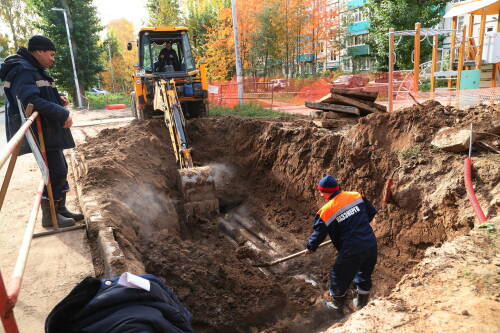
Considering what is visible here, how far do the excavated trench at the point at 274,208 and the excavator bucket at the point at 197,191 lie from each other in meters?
0.20

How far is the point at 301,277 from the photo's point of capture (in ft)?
17.8

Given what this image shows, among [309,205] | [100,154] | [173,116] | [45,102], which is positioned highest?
[45,102]

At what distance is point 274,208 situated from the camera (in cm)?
754

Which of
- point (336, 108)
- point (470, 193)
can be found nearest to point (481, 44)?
point (336, 108)

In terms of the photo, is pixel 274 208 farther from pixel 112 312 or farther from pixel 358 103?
pixel 112 312

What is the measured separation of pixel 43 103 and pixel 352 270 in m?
4.14

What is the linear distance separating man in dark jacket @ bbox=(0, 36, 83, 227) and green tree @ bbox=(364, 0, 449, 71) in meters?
19.2

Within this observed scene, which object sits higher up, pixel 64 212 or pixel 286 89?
pixel 286 89

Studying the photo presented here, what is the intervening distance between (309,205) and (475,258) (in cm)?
396

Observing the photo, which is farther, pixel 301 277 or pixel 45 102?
pixel 301 277

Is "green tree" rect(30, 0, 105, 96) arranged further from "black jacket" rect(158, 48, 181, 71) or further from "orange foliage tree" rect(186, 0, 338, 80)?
"black jacket" rect(158, 48, 181, 71)

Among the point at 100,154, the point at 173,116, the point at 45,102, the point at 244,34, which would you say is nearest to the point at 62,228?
the point at 45,102

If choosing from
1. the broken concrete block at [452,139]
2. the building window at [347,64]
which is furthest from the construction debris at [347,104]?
the building window at [347,64]

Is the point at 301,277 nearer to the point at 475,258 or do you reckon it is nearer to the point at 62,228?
the point at 475,258
